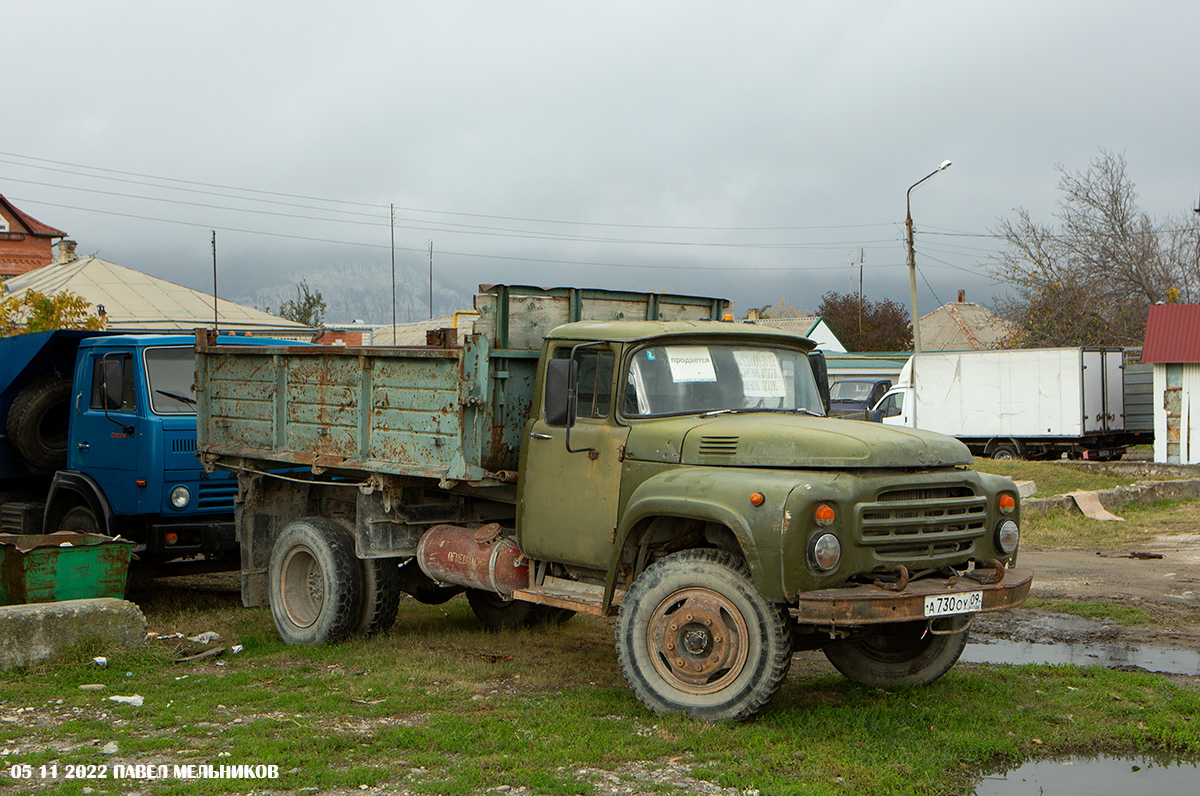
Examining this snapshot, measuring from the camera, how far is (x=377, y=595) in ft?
27.2

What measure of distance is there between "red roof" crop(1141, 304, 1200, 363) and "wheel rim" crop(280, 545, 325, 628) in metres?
19.1

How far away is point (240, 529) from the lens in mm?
9031

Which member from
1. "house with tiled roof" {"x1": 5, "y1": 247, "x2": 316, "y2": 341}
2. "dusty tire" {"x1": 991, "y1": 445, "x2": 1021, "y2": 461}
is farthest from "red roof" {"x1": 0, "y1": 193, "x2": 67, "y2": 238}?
"dusty tire" {"x1": 991, "y1": 445, "x2": 1021, "y2": 461}

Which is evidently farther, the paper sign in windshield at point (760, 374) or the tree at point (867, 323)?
the tree at point (867, 323)

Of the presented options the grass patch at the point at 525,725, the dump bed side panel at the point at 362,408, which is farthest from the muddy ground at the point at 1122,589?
the dump bed side panel at the point at 362,408

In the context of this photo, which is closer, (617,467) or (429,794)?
(429,794)

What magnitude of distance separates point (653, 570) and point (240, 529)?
4522mm

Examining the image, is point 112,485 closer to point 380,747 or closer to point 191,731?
point 191,731

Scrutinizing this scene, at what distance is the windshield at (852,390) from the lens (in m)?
26.7

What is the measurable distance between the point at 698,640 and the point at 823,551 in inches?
36.1

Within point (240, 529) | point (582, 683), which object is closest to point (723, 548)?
point (582, 683)

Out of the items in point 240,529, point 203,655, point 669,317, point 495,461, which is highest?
point 669,317

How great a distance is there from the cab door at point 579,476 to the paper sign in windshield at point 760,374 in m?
0.86

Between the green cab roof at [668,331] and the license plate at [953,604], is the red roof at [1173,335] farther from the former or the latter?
the license plate at [953,604]
